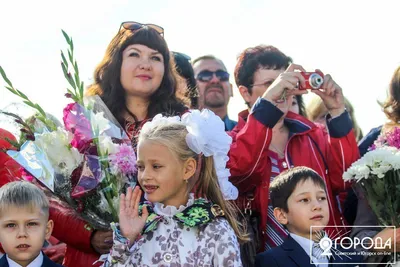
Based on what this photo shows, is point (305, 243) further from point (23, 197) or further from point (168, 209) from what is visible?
point (23, 197)

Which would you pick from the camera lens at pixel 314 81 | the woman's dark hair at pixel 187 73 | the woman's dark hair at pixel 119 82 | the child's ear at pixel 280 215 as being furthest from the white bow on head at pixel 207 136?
the woman's dark hair at pixel 187 73

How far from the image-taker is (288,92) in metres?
5.34

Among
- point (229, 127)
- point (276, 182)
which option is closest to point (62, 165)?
point (276, 182)

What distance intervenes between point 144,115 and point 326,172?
134cm

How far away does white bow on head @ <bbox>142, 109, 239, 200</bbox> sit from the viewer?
464 cm

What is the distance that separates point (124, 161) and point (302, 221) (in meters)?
1.21

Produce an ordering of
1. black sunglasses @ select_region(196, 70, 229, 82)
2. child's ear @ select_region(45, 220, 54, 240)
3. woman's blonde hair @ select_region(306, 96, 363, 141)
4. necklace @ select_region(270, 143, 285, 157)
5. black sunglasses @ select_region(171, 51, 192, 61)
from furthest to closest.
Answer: woman's blonde hair @ select_region(306, 96, 363, 141) → black sunglasses @ select_region(196, 70, 229, 82) → black sunglasses @ select_region(171, 51, 192, 61) → necklace @ select_region(270, 143, 285, 157) → child's ear @ select_region(45, 220, 54, 240)

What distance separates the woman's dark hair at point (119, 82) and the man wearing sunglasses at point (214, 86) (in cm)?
170

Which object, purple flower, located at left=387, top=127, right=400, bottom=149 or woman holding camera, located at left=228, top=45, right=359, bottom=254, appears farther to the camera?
purple flower, located at left=387, top=127, right=400, bottom=149

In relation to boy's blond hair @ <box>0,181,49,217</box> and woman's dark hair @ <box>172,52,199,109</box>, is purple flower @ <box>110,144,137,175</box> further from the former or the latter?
woman's dark hair @ <box>172,52,199,109</box>

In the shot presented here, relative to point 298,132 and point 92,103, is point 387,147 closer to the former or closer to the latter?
point 298,132

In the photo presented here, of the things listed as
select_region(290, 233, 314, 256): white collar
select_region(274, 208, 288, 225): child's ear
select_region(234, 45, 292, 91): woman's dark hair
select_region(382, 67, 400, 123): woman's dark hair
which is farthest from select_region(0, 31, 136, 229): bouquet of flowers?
select_region(382, 67, 400, 123): woman's dark hair

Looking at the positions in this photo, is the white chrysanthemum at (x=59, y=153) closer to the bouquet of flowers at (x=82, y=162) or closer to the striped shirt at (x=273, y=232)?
the bouquet of flowers at (x=82, y=162)

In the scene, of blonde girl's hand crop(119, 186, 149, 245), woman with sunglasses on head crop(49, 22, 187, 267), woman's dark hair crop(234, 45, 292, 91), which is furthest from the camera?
woman's dark hair crop(234, 45, 292, 91)
